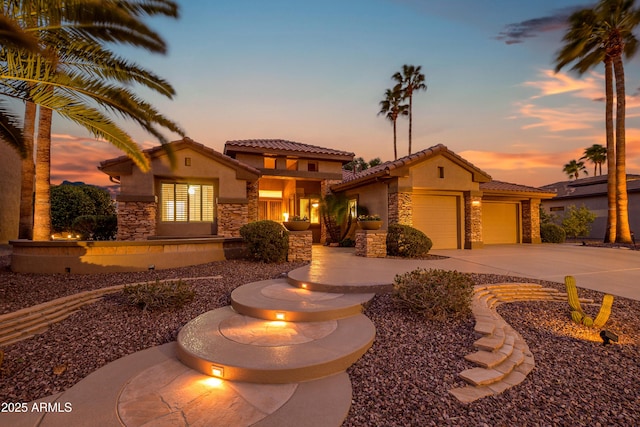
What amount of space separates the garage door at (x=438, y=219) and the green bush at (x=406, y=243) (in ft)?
9.52

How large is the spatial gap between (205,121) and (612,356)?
67.6 feet

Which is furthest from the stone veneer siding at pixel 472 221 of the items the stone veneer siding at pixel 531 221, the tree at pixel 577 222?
the tree at pixel 577 222

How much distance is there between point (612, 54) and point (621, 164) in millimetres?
6518

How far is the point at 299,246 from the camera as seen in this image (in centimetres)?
1009

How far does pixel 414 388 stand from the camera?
3.06 m

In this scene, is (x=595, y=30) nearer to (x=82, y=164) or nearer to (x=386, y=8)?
(x=386, y=8)

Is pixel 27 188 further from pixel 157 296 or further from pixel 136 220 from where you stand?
pixel 157 296

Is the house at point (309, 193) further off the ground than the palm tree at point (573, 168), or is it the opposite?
the palm tree at point (573, 168)

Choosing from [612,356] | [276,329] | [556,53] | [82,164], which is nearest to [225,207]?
[276,329]

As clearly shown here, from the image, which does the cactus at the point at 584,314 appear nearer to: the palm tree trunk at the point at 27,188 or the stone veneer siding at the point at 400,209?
the stone veneer siding at the point at 400,209

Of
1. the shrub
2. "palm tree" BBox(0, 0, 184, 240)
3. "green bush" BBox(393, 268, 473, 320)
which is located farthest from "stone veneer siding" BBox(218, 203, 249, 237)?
"green bush" BBox(393, 268, 473, 320)

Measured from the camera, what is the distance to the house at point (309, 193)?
12359mm

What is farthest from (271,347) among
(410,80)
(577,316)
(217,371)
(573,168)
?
(573,168)

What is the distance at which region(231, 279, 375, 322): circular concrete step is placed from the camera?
15.3 ft
